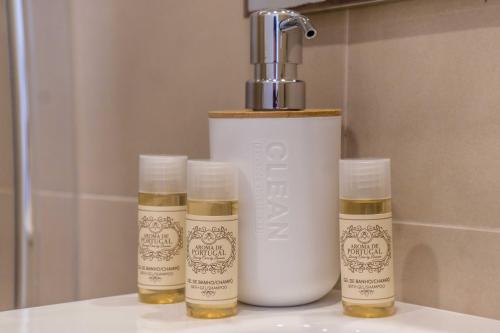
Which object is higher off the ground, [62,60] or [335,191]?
[62,60]

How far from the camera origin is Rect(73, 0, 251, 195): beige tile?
0.76 meters

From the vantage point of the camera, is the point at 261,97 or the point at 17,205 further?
the point at 17,205

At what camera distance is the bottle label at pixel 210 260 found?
1.84 ft

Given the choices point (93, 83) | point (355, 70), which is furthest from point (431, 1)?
point (93, 83)

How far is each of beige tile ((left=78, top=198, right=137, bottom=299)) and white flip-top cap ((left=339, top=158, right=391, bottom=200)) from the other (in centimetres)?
34

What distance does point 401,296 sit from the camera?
629 millimetres

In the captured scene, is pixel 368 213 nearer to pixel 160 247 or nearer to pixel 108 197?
pixel 160 247

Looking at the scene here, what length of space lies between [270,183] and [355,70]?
138 millimetres

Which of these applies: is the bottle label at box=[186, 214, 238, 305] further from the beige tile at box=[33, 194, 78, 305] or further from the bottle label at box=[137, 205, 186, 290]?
the beige tile at box=[33, 194, 78, 305]

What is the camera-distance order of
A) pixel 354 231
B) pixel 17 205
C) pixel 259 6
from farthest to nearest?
1. pixel 17 205
2. pixel 259 6
3. pixel 354 231

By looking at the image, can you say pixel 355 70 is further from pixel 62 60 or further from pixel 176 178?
pixel 62 60

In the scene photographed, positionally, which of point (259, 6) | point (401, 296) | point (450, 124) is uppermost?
point (259, 6)

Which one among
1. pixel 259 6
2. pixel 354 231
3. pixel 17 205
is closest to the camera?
pixel 354 231

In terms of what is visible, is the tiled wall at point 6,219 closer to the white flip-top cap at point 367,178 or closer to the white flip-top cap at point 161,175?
the white flip-top cap at point 161,175
